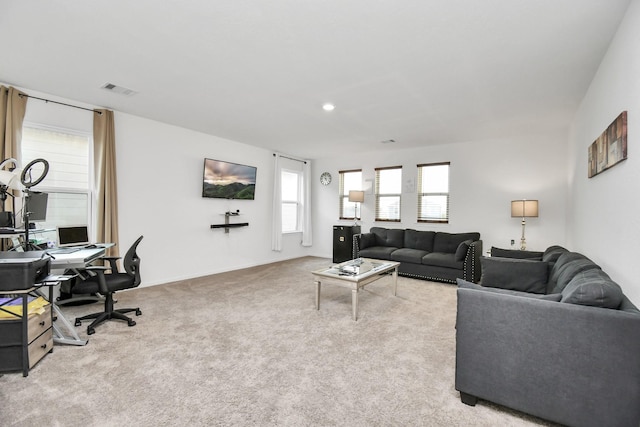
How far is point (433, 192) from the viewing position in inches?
241

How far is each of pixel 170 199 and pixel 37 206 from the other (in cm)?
187

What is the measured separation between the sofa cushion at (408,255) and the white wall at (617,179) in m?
2.26

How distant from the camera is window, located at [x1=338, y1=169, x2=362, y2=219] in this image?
722cm

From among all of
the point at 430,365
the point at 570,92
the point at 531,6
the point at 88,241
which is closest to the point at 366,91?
the point at 531,6

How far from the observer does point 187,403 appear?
1.91 meters

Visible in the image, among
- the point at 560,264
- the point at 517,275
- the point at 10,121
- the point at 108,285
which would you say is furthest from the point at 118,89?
the point at 560,264

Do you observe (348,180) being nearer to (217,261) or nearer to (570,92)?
(217,261)

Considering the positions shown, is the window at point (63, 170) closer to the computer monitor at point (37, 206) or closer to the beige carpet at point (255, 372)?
the computer monitor at point (37, 206)

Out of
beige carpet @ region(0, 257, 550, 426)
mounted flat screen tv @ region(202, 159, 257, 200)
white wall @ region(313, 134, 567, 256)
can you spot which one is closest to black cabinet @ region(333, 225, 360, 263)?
white wall @ region(313, 134, 567, 256)

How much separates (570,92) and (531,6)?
1975 mm

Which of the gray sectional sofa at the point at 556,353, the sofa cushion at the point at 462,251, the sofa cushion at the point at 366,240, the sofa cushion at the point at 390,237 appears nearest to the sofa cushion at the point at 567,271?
the gray sectional sofa at the point at 556,353

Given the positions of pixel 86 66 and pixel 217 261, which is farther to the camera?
pixel 217 261

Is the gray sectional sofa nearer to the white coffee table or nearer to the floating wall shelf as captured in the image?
the white coffee table

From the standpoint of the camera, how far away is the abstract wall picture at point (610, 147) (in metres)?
2.01
